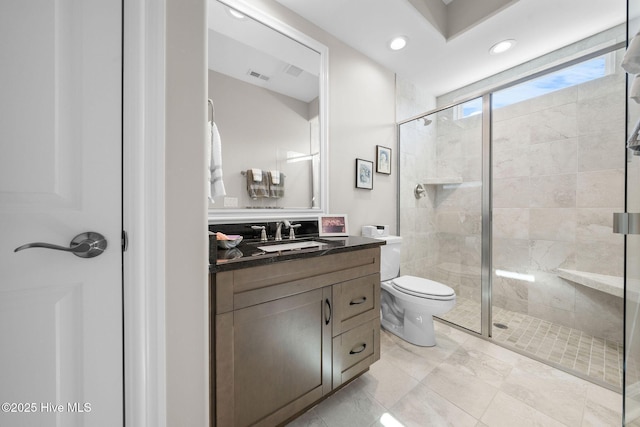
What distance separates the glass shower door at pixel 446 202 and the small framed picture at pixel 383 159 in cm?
21

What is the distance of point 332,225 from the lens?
1.90 metres

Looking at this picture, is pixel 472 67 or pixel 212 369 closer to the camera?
pixel 212 369

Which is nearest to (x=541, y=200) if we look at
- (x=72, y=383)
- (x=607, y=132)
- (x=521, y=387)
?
(x=607, y=132)

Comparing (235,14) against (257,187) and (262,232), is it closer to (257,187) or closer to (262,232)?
(257,187)

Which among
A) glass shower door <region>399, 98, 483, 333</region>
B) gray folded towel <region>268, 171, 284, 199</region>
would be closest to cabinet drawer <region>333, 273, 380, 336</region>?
gray folded towel <region>268, 171, 284, 199</region>

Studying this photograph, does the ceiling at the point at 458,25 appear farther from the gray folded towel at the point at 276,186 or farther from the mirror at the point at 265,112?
the gray folded towel at the point at 276,186

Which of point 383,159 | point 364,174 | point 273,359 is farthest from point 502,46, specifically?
point 273,359

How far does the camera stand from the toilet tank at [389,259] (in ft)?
6.75

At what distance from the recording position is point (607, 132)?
189 centimetres

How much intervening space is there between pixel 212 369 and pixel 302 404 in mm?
539

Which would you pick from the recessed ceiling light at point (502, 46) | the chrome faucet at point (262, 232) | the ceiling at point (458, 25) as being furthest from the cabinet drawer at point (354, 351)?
the recessed ceiling light at point (502, 46)

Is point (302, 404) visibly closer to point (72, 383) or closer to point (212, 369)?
point (212, 369)

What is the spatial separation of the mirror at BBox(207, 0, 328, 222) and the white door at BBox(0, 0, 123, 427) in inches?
27.6

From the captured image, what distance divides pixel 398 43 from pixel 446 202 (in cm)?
163
